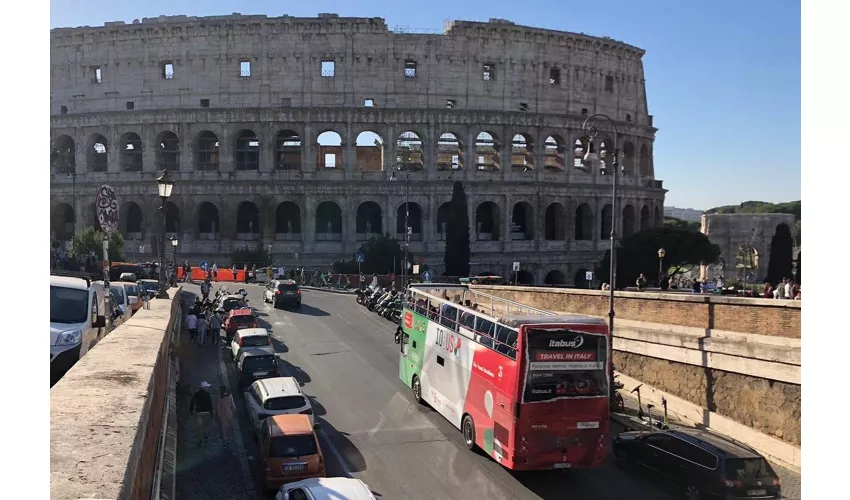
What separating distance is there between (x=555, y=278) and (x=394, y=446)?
42.6 meters

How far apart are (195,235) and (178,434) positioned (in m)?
39.6

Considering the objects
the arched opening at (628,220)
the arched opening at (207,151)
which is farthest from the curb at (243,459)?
the arched opening at (628,220)

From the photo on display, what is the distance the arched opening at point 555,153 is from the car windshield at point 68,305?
47006 mm

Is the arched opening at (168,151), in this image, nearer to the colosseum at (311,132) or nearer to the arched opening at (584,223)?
the colosseum at (311,132)

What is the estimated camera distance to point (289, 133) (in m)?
53.2

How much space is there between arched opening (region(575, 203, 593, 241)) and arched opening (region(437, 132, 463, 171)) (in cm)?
1154

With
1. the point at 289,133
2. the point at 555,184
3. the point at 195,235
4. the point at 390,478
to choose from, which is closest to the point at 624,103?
the point at 555,184

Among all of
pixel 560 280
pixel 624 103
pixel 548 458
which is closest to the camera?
pixel 548 458

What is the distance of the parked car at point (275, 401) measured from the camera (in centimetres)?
1461

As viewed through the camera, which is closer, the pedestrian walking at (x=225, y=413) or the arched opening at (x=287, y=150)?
the pedestrian walking at (x=225, y=413)

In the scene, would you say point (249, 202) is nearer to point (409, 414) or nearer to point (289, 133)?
point (289, 133)

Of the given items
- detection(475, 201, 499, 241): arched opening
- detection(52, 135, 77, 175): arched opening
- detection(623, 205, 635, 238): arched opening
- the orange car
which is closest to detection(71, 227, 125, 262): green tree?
detection(52, 135, 77, 175): arched opening
